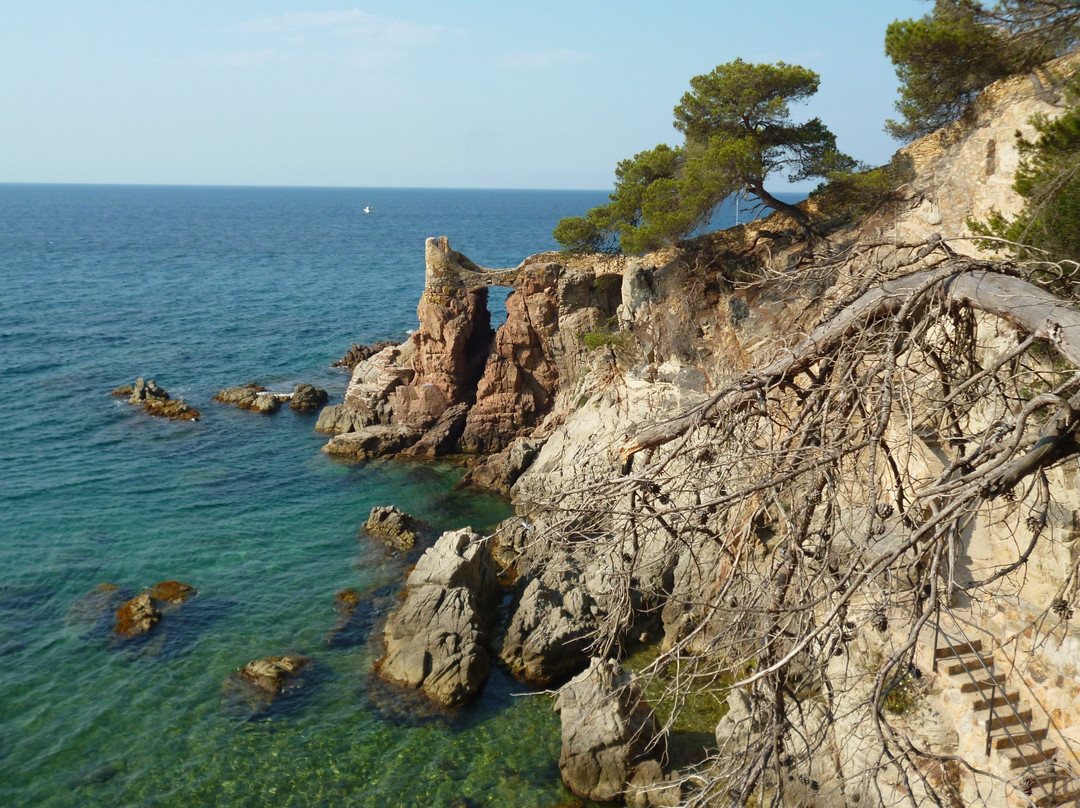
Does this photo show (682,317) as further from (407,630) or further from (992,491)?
(992,491)

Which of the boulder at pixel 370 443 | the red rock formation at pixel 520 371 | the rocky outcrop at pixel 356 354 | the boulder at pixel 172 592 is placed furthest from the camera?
the rocky outcrop at pixel 356 354

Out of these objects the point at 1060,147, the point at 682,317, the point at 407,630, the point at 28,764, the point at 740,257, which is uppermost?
the point at 1060,147

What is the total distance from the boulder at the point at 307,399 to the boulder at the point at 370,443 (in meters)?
5.50

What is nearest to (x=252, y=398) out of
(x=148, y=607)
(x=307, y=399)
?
(x=307, y=399)

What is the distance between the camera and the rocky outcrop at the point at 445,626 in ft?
57.3

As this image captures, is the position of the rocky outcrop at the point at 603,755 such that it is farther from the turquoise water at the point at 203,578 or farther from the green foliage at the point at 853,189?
the green foliage at the point at 853,189

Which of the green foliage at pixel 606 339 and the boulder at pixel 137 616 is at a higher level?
the green foliage at pixel 606 339

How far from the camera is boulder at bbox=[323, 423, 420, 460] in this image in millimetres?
32312

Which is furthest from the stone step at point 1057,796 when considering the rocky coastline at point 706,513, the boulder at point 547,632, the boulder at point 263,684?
the boulder at point 263,684

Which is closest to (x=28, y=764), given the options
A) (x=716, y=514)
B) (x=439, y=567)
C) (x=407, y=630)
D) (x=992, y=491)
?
(x=407, y=630)

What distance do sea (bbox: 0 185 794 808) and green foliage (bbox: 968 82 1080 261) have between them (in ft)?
39.6

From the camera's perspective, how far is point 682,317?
2719 cm

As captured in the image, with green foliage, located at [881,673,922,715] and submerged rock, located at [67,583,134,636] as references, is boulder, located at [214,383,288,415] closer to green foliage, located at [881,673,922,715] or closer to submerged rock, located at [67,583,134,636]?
submerged rock, located at [67,583,134,636]

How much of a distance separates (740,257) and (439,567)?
14.6 m
